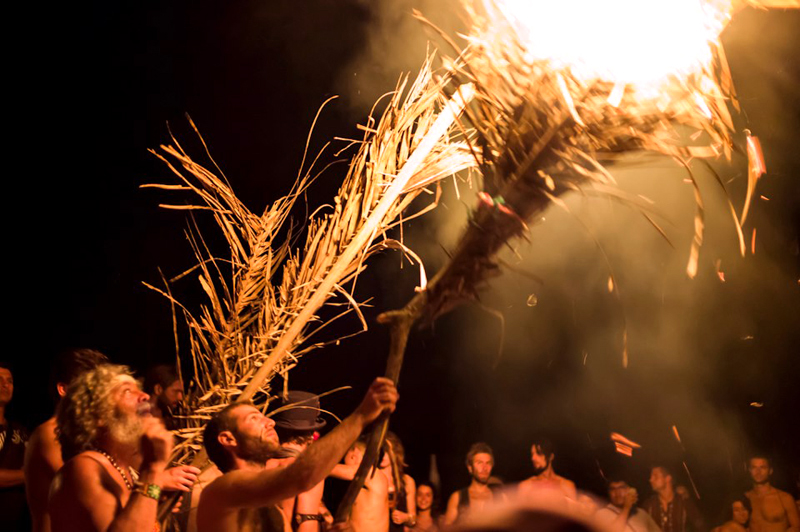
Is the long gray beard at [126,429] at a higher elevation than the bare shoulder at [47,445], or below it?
higher

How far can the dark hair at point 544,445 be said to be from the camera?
546 centimetres

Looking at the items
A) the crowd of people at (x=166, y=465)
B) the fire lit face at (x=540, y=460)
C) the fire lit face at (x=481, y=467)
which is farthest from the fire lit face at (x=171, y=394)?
the fire lit face at (x=540, y=460)

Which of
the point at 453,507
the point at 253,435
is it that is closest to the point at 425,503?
the point at 453,507

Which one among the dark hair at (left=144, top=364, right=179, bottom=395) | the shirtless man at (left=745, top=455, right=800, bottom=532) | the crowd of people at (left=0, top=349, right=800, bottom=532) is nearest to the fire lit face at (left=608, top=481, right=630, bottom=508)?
the shirtless man at (left=745, top=455, right=800, bottom=532)

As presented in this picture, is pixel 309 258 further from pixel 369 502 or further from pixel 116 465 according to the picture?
pixel 369 502

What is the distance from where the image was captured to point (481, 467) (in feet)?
16.9

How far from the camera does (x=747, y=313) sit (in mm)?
6070

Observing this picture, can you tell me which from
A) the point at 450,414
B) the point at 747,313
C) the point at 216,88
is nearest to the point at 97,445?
the point at 216,88

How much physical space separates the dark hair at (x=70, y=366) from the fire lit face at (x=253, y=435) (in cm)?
94

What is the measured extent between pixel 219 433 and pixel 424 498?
3.52 meters

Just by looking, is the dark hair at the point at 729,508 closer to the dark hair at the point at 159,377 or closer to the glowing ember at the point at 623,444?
the glowing ember at the point at 623,444

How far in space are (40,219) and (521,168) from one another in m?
3.35

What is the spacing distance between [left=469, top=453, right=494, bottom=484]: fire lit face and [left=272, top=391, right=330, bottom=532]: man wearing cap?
1.33m

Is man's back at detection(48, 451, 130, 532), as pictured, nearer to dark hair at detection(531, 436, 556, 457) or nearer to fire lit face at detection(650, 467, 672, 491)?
dark hair at detection(531, 436, 556, 457)
